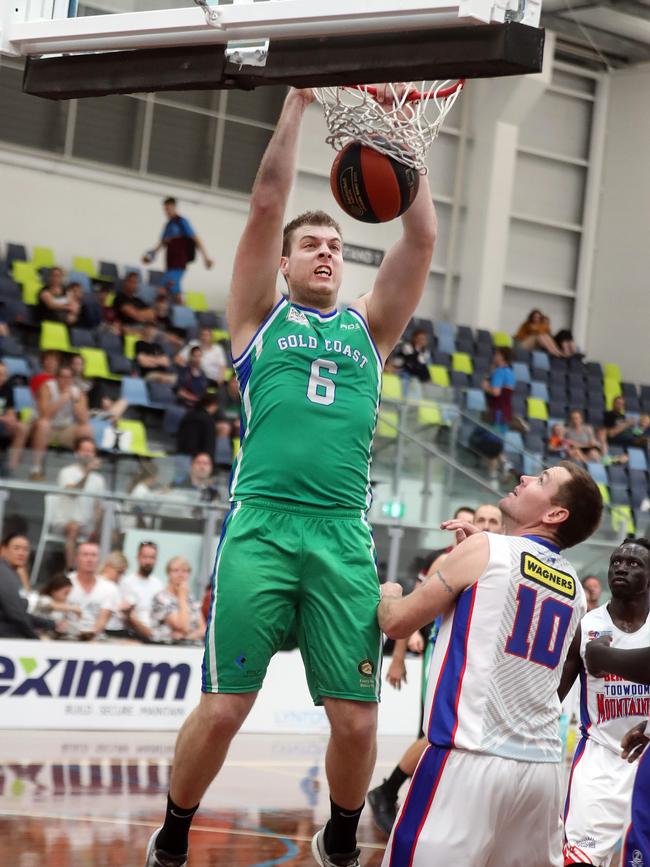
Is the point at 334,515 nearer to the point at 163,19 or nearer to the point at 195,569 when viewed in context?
the point at 163,19

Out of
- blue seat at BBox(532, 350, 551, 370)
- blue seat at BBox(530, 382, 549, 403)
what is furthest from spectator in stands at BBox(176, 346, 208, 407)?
blue seat at BBox(532, 350, 551, 370)

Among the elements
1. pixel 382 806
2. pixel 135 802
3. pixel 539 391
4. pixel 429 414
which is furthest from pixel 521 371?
pixel 135 802

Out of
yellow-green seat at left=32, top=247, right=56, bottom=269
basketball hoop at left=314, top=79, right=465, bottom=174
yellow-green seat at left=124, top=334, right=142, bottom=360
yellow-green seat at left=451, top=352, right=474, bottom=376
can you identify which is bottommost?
basketball hoop at left=314, top=79, right=465, bottom=174

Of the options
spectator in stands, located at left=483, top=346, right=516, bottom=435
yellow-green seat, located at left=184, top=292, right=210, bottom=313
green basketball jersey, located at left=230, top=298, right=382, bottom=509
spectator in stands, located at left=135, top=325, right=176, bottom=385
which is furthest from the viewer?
yellow-green seat, located at left=184, top=292, right=210, bottom=313

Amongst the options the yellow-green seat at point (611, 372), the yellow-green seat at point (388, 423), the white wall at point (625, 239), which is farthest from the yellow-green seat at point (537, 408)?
the yellow-green seat at point (388, 423)

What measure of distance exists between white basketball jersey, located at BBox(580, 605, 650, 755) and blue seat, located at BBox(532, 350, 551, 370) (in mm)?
14848

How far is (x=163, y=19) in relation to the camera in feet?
13.3

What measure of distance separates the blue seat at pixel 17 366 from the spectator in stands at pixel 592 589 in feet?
19.4

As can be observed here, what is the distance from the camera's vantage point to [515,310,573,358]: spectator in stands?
2112 cm

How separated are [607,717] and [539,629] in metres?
2.04

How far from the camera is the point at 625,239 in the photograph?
76.6ft

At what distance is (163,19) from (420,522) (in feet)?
31.1

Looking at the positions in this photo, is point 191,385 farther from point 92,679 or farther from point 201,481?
point 92,679

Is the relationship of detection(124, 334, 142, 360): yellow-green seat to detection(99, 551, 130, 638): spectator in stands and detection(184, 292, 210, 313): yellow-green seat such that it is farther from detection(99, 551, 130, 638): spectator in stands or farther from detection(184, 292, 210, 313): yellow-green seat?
detection(99, 551, 130, 638): spectator in stands
